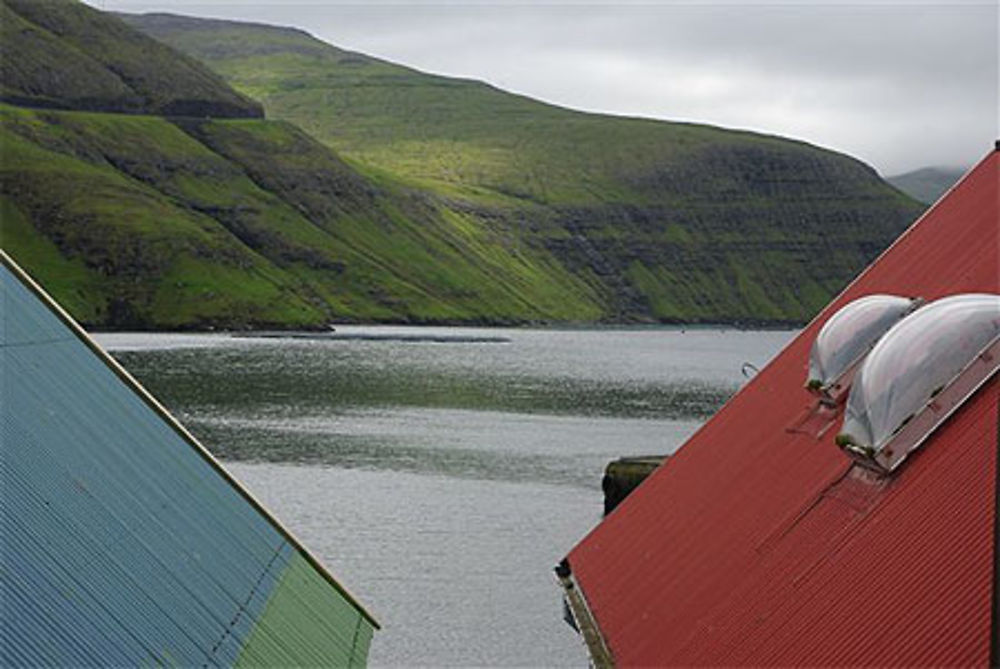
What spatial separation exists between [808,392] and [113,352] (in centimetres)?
13040

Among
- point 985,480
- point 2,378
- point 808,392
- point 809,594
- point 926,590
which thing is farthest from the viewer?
point 808,392

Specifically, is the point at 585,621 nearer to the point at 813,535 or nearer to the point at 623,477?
the point at 813,535

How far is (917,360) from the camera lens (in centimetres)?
1504

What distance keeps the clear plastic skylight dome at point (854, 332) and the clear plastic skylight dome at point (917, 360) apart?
4.15 metres

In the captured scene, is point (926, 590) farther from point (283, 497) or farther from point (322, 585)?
point (283, 497)

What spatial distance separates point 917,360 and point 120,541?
8.35 m

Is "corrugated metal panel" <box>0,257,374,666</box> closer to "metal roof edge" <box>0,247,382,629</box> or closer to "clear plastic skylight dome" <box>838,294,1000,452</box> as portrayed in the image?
"metal roof edge" <box>0,247,382,629</box>

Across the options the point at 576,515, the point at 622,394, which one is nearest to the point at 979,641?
the point at 576,515

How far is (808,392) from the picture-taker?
22.3 m

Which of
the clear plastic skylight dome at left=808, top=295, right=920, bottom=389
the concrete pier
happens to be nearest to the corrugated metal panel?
the clear plastic skylight dome at left=808, top=295, right=920, bottom=389

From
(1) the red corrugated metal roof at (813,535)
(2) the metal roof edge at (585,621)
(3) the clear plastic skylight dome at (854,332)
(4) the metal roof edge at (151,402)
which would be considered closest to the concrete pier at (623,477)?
(1) the red corrugated metal roof at (813,535)

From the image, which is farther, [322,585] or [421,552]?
[421,552]

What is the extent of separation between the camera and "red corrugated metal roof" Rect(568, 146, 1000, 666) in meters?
11.8

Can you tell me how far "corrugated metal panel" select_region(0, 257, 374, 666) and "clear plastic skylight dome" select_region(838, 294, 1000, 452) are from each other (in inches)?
279
